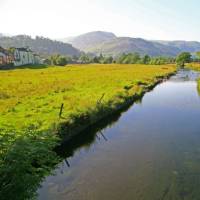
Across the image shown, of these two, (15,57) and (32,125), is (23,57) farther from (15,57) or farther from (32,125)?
(32,125)

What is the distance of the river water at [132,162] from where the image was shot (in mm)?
18094

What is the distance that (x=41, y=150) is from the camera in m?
15.2

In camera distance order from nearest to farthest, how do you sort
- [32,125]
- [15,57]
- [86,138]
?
[32,125], [86,138], [15,57]

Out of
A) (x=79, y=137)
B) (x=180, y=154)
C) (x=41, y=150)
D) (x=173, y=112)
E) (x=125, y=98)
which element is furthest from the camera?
(x=125, y=98)

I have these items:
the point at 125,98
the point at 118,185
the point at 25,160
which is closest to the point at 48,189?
the point at 118,185

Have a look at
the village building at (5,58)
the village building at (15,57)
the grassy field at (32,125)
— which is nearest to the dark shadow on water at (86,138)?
the grassy field at (32,125)

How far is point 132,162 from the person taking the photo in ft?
74.8

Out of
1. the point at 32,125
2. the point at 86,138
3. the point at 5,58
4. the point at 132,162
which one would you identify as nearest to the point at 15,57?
the point at 5,58

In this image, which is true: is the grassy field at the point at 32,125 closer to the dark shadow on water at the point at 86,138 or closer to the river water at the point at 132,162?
the dark shadow on water at the point at 86,138

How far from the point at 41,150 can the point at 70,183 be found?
17.0 feet

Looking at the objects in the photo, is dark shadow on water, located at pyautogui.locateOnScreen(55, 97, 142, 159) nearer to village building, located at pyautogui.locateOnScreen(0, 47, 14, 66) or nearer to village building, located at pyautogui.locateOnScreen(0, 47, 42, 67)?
village building, located at pyautogui.locateOnScreen(0, 47, 42, 67)

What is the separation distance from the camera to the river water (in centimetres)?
1809

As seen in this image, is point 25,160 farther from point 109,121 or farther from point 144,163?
point 109,121

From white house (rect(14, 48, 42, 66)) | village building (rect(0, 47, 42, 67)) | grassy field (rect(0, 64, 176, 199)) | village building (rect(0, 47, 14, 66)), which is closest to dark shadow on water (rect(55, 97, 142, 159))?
grassy field (rect(0, 64, 176, 199))
